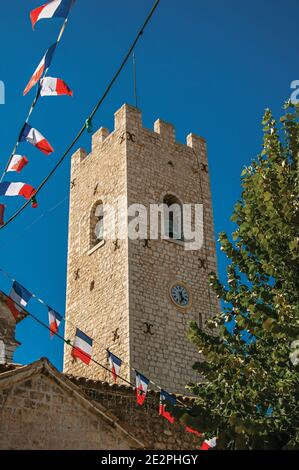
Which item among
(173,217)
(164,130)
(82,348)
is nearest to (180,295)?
(173,217)

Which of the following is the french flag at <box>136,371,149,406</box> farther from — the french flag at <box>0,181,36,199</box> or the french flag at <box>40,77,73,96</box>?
the french flag at <box>40,77,73,96</box>

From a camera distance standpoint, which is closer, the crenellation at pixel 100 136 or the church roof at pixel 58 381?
the church roof at pixel 58 381

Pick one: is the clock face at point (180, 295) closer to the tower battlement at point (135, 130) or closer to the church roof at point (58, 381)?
the tower battlement at point (135, 130)

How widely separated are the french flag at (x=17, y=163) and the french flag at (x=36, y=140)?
48 cm

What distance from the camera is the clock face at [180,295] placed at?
67.1 feet

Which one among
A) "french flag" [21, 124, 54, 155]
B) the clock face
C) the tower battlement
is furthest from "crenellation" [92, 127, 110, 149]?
"french flag" [21, 124, 54, 155]

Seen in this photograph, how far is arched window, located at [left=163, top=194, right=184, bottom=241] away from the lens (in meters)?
22.0

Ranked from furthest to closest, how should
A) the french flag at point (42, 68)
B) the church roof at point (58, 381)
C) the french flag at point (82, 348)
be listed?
the french flag at point (82, 348) < the church roof at point (58, 381) < the french flag at point (42, 68)

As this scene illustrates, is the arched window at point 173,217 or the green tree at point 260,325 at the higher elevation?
the arched window at point 173,217

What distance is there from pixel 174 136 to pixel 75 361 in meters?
9.06

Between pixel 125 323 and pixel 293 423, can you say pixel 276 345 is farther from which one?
pixel 125 323

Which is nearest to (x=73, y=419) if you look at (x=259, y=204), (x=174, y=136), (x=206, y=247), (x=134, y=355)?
(x=259, y=204)

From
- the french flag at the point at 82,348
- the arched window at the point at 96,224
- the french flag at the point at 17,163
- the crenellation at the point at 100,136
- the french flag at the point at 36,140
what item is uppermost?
the crenellation at the point at 100,136

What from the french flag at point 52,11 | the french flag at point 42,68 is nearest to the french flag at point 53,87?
the french flag at point 42,68
